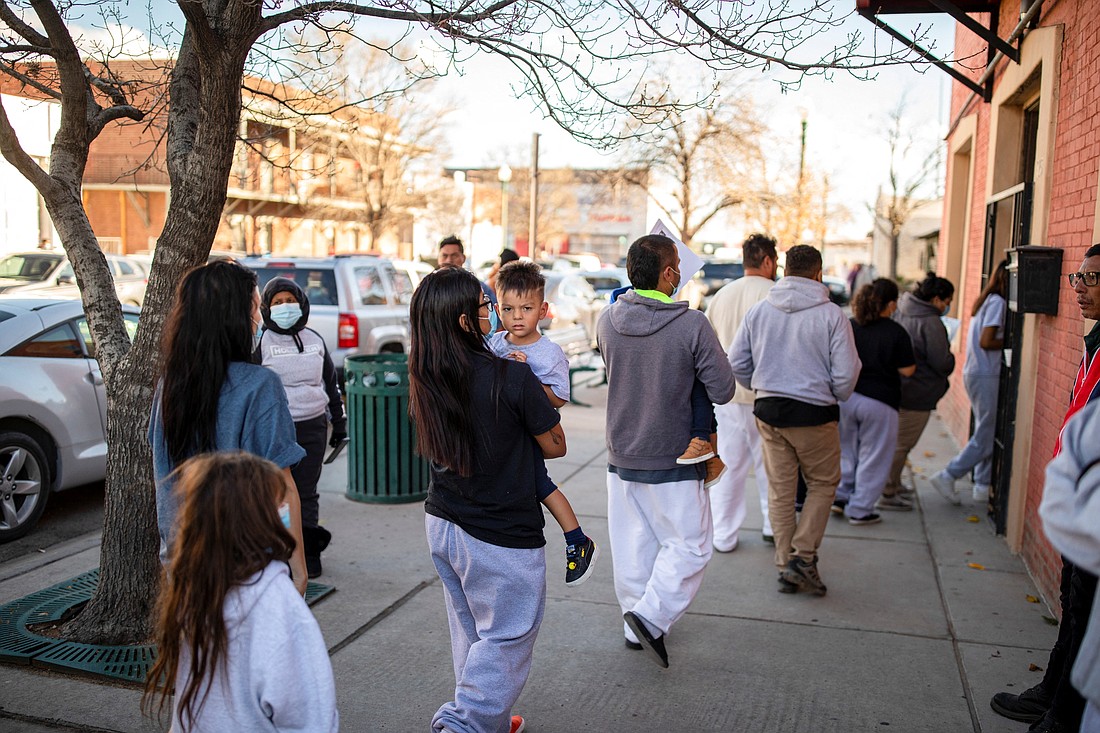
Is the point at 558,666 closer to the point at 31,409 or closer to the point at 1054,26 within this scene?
the point at 31,409

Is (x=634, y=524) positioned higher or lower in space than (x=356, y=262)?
lower

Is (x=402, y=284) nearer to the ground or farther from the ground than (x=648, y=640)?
farther from the ground

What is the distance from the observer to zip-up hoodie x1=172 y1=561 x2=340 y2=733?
2.22 metres

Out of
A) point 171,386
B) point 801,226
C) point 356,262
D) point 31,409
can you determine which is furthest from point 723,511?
point 801,226

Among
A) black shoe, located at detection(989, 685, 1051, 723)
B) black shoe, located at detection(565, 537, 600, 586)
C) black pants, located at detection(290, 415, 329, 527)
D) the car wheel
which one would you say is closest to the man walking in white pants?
black shoe, located at detection(989, 685, 1051, 723)

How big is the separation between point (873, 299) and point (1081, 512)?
4885mm

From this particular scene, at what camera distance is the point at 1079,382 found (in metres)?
3.32

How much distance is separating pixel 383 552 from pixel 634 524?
217 centimetres

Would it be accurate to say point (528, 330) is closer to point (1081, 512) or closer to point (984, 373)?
point (1081, 512)

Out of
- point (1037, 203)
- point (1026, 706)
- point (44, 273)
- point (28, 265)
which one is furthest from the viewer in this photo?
point (28, 265)

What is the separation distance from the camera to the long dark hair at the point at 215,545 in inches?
86.6

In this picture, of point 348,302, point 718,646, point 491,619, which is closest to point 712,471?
point 718,646

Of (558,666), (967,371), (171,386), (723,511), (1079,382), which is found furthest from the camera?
(967,371)

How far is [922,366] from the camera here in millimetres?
7270
